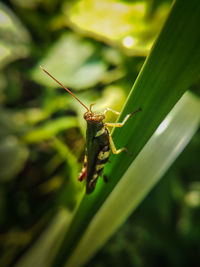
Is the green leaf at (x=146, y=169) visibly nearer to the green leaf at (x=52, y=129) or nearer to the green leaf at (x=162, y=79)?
the green leaf at (x=162, y=79)

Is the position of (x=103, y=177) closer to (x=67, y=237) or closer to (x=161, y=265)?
(x=67, y=237)

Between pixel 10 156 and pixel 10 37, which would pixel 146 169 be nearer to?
pixel 10 156

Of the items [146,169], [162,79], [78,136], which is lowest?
[146,169]

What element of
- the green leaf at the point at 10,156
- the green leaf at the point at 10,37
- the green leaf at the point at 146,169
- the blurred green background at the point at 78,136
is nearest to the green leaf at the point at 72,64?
the blurred green background at the point at 78,136

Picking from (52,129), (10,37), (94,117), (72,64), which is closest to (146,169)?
(94,117)

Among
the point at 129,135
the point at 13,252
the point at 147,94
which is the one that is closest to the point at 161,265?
the point at 13,252

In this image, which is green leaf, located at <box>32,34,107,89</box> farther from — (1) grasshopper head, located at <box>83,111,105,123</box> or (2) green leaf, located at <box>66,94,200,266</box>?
(2) green leaf, located at <box>66,94,200,266</box>
